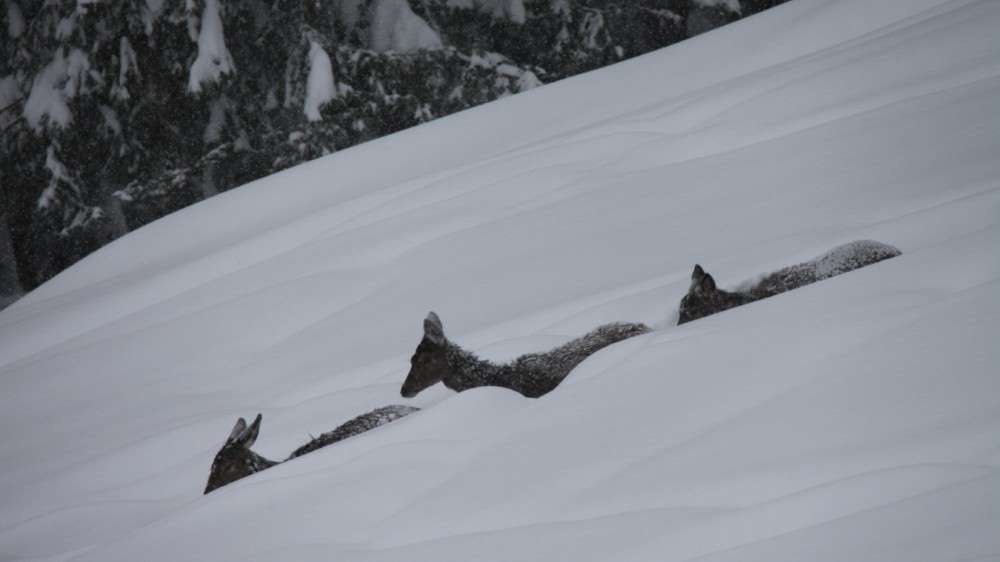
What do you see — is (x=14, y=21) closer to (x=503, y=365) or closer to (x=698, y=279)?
(x=503, y=365)

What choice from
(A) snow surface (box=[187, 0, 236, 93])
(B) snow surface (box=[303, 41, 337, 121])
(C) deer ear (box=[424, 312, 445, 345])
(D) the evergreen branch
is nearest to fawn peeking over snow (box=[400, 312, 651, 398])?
(C) deer ear (box=[424, 312, 445, 345])

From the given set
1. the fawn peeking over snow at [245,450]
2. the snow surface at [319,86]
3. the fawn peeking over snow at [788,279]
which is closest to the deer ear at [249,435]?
the fawn peeking over snow at [245,450]

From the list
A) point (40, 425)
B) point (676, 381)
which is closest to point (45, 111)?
point (40, 425)

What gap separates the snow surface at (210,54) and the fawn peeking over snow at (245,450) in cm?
790

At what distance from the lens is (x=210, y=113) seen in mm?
11766

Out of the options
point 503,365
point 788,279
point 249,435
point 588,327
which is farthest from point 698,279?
point 249,435

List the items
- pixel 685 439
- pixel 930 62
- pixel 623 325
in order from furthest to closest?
pixel 930 62 → pixel 623 325 → pixel 685 439

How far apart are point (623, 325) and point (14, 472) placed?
3.68 metres

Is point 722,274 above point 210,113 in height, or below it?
below

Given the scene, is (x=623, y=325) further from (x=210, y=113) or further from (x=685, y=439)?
(x=210, y=113)

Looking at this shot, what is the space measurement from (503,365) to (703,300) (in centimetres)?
97

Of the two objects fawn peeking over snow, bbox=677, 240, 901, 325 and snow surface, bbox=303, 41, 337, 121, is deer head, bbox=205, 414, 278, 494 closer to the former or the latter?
fawn peeking over snow, bbox=677, 240, 901, 325

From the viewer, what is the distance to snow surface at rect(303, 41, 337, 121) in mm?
10359

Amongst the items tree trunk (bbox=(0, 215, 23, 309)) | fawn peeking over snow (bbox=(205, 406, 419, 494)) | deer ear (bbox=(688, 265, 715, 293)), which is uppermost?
tree trunk (bbox=(0, 215, 23, 309))
